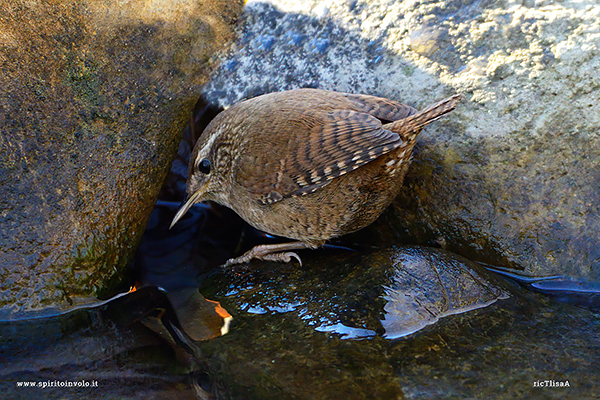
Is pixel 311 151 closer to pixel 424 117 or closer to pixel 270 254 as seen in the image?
pixel 424 117

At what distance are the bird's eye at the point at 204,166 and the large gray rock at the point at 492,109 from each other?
3.33 feet

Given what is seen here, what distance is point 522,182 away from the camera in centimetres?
324

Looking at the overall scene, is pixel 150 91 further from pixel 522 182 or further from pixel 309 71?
pixel 522 182

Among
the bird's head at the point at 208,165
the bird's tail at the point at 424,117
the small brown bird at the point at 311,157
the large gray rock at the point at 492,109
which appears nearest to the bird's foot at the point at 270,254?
the small brown bird at the point at 311,157

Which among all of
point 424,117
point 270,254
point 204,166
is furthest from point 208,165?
point 424,117

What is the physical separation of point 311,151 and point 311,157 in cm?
4

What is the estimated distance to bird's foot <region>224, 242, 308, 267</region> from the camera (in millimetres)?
3781

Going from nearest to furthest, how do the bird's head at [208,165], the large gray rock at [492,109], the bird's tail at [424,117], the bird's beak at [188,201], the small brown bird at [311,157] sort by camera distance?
the bird's tail at [424,117] → the small brown bird at [311,157] → the large gray rock at [492,109] → the bird's head at [208,165] → the bird's beak at [188,201]

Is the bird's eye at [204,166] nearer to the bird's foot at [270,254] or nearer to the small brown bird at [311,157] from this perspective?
the small brown bird at [311,157]

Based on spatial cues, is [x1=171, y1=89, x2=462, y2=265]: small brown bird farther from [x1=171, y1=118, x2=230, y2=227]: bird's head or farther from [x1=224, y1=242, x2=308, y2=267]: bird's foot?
[x1=224, y1=242, x2=308, y2=267]: bird's foot

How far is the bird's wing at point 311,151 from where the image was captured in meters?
2.96

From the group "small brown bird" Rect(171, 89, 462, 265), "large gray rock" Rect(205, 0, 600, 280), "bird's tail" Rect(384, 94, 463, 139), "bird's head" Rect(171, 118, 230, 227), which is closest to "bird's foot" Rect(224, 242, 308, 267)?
"small brown bird" Rect(171, 89, 462, 265)

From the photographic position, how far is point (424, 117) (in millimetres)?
2904

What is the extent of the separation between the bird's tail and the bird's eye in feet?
4.91
